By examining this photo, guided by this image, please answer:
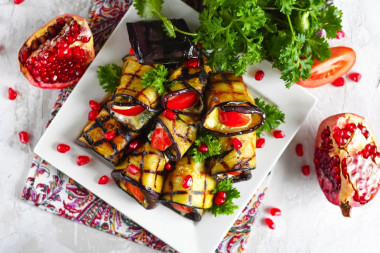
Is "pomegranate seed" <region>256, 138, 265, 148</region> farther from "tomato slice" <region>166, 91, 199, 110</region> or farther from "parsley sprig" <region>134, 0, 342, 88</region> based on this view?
"tomato slice" <region>166, 91, 199, 110</region>

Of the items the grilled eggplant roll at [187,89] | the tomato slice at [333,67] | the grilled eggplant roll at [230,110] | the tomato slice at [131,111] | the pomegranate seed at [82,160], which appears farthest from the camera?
the tomato slice at [333,67]

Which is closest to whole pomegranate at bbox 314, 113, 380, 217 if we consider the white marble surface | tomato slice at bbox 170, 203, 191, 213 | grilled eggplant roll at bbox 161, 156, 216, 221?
the white marble surface

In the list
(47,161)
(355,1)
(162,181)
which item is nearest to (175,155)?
(162,181)

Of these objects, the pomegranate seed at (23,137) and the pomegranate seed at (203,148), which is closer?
the pomegranate seed at (203,148)

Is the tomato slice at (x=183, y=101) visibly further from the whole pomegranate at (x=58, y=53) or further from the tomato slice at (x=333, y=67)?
the tomato slice at (x=333, y=67)

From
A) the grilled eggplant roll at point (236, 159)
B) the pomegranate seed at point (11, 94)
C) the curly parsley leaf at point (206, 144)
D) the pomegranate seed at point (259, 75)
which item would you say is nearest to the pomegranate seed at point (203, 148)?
the curly parsley leaf at point (206, 144)
